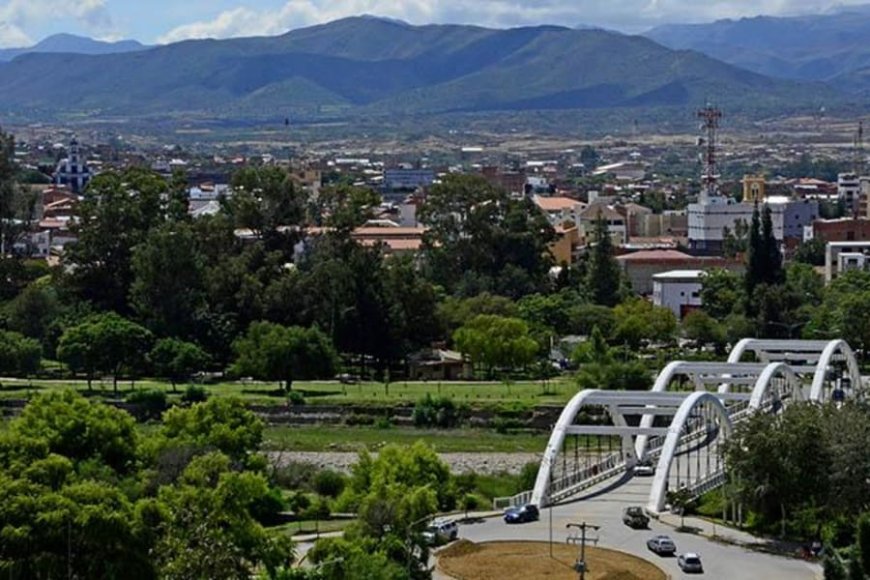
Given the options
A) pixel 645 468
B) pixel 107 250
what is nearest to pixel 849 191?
pixel 107 250

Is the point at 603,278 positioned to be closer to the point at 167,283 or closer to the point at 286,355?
the point at 167,283

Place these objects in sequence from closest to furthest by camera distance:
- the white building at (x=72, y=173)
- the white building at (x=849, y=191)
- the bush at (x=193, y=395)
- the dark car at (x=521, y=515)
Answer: the dark car at (x=521, y=515) → the bush at (x=193, y=395) → the white building at (x=849, y=191) → the white building at (x=72, y=173)

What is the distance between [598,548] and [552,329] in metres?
29.6

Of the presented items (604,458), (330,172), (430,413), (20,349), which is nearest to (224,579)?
(604,458)

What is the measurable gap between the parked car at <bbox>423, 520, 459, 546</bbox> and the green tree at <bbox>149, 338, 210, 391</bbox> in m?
21.5

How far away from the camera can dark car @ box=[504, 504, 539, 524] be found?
3138cm

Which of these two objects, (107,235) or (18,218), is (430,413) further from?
(18,218)

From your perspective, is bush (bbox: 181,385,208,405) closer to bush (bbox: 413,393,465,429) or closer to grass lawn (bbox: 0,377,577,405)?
grass lawn (bbox: 0,377,577,405)

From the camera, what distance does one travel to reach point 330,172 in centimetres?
13438

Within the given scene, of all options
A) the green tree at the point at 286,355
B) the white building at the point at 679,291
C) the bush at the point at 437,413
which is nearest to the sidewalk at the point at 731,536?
the bush at the point at 437,413

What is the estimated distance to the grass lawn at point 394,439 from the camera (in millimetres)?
43594

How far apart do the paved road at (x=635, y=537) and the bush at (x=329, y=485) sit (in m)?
5.05

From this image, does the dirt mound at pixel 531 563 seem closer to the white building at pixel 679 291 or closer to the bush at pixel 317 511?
the bush at pixel 317 511

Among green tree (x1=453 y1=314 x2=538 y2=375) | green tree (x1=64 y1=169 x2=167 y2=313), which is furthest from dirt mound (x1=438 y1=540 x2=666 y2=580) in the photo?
green tree (x1=64 y1=169 x2=167 y2=313)
